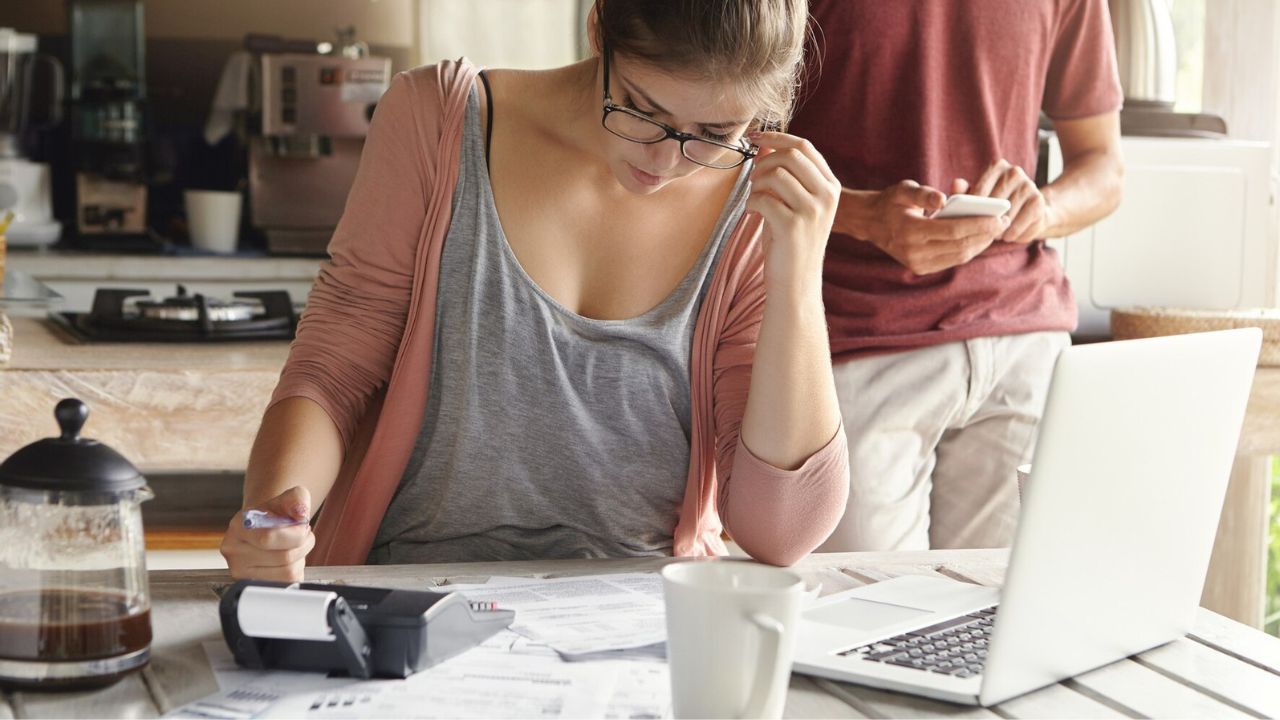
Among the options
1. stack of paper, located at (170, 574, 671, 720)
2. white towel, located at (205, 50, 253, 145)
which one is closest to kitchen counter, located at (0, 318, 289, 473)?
stack of paper, located at (170, 574, 671, 720)

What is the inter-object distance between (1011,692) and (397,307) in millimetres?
758

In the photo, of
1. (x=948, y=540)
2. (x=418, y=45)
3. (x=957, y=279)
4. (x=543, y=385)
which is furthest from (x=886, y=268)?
(x=418, y=45)

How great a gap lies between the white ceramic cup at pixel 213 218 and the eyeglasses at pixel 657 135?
2.36 meters

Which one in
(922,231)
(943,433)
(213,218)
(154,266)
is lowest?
(943,433)

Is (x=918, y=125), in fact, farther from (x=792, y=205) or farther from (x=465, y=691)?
(x=465, y=691)

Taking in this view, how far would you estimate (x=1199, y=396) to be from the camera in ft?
3.12

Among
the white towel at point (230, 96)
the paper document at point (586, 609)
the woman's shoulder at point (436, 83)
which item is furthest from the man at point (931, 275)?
the white towel at point (230, 96)

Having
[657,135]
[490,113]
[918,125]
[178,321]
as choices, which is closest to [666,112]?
[657,135]

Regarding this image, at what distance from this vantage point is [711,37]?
1.19 m

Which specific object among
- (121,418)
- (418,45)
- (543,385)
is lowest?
(121,418)

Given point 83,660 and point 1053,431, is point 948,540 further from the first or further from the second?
point 83,660

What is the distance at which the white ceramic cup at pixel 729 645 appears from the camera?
0.77m

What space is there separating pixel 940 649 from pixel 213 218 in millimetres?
2848

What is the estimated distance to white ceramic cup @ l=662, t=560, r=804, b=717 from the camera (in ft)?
2.53
